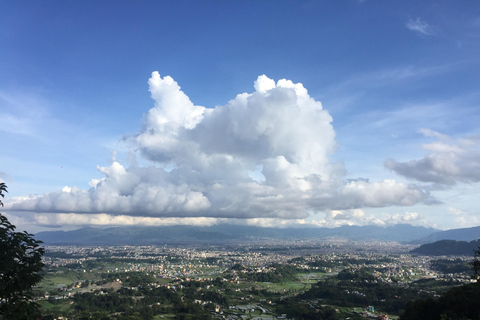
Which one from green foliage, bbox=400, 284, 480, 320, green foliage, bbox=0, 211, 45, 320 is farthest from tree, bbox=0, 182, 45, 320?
green foliage, bbox=400, 284, 480, 320

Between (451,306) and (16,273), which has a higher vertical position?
(16,273)

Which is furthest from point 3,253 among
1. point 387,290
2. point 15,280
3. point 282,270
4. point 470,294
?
point 282,270

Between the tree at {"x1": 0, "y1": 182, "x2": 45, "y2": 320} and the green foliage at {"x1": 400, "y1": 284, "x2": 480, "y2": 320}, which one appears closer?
the tree at {"x1": 0, "y1": 182, "x2": 45, "y2": 320}

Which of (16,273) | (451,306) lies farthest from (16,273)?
(451,306)

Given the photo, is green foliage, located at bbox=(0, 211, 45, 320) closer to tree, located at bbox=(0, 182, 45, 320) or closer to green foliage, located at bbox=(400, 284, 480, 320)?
tree, located at bbox=(0, 182, 45, 320)

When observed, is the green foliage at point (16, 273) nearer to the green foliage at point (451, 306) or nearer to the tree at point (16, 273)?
the tree at point (16, 273)

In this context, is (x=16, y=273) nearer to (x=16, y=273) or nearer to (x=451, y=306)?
(x=16, y=273)

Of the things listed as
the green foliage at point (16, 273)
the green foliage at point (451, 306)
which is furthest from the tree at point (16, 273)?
the green foliage at point (451, 306)

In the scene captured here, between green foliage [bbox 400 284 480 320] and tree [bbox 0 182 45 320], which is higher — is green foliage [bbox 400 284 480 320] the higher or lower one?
the lower one

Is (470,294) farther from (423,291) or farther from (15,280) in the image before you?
(15,280)
